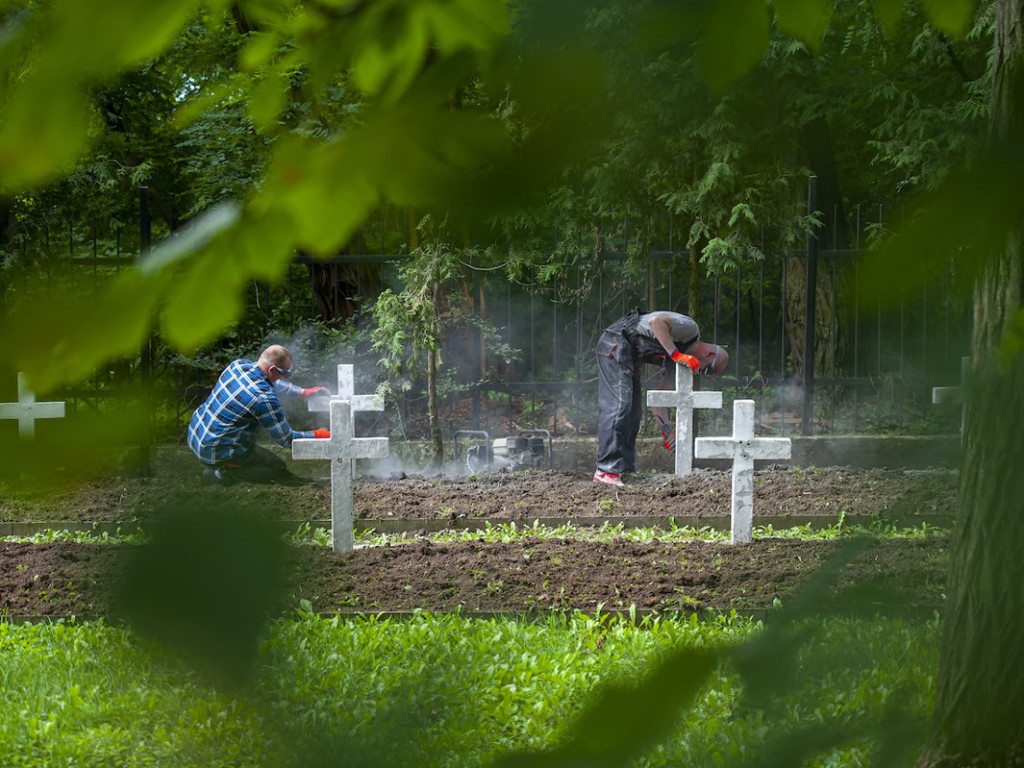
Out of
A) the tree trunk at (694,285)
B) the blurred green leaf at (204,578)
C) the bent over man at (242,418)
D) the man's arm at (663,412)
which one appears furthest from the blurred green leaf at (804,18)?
the tree trunk at (694,285)

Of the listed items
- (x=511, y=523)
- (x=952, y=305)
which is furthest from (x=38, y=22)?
(x=511, y=523)

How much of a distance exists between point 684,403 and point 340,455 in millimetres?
3353

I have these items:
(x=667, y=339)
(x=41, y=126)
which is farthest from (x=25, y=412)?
(x=667, y=339)

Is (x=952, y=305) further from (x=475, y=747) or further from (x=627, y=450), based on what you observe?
(x=627, y=450)

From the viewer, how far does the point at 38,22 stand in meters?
0.48

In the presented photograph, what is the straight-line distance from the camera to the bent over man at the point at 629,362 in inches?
304

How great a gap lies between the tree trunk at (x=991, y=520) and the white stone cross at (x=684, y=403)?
5784 millimetres

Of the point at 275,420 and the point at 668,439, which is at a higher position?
the point at 275,420

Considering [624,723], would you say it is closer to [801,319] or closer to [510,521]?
[510,521]

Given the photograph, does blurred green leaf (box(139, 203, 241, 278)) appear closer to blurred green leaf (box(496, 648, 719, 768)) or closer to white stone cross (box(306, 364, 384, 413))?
blurred green leaf (box(496, 648, 719, 768))

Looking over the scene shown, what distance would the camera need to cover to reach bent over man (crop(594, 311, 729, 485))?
7.73 meters

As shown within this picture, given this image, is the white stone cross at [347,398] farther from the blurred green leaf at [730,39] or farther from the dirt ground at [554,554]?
the blurred green leaf at [730,39]

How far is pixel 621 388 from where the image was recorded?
7.82 meters

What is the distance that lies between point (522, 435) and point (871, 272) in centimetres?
816
